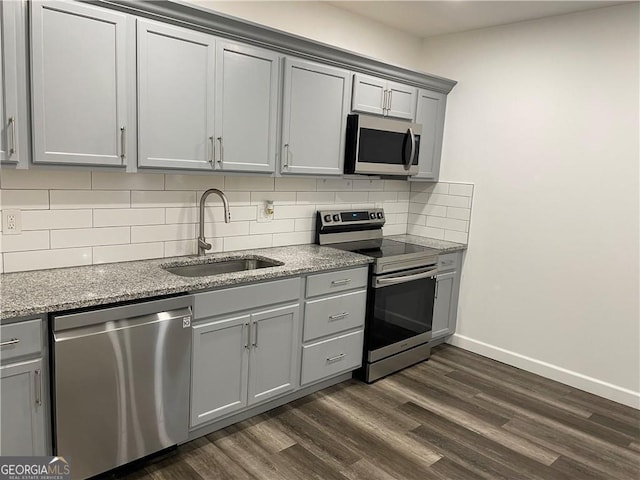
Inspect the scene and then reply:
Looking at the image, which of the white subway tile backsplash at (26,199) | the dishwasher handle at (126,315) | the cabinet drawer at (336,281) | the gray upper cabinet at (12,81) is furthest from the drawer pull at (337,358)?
the gray upper cabinet at (12,81)

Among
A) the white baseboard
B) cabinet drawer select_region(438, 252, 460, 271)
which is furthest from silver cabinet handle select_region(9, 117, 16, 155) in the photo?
the white baseboard

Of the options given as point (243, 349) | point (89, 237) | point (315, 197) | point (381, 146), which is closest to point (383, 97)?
point (381, 146)

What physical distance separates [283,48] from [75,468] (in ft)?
8.09

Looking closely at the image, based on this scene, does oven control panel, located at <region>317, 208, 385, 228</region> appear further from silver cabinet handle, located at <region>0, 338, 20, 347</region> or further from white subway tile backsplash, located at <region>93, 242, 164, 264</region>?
silver cabinet handle, located at <region>0, 338, 20, 347</region>

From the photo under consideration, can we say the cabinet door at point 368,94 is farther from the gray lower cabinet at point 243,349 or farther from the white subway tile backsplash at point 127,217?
the white subway tile backsplash at point 127,217

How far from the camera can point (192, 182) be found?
304 centimetres

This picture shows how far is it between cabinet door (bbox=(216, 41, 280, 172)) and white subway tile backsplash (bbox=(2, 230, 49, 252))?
3.17ft

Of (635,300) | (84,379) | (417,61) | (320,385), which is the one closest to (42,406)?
(84,379)

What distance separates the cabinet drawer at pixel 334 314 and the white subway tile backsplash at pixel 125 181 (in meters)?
1.16

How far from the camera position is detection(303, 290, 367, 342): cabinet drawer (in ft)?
10.2

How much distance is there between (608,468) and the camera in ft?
8.83

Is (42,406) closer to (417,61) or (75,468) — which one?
(75,468)

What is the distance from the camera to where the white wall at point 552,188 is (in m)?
3.38

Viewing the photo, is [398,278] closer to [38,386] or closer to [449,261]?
[449,261]
